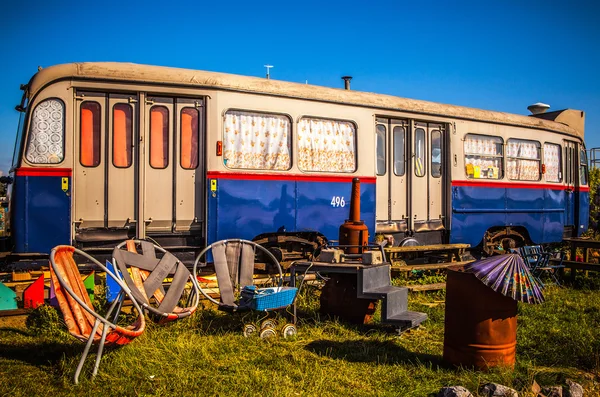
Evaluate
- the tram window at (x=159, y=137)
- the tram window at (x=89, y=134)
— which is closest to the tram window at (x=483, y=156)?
the tram window at (x=159, y=137)

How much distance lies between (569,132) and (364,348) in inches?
416

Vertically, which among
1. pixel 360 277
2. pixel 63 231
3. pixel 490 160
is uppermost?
pixel 490 160

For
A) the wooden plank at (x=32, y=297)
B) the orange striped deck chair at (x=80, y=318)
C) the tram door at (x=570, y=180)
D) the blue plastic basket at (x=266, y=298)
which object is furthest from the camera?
the tram door at (x=570, y=180)

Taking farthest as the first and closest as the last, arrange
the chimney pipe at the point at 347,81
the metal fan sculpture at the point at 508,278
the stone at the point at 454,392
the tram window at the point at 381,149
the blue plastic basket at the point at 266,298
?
the chimney pipe at the point at 347,81
the tram window at the point at 381,149
the blue plastic basket at the point at 266,298
the metal fan sculpture at the point at 508,278
the stone at the point at 454,392

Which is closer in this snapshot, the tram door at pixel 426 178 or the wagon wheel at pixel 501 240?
the tram door at pixel 426 178

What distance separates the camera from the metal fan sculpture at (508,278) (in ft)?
16.5

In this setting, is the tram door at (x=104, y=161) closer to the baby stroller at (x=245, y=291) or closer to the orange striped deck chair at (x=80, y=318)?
the baby stroller at (x=245, y=291)

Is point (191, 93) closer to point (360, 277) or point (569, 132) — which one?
point (360, 277)

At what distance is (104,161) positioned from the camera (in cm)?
821

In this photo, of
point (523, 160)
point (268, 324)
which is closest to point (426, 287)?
point (268, 324)

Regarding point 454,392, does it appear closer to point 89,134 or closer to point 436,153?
point 89,134

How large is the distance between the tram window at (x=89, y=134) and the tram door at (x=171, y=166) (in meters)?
0.65

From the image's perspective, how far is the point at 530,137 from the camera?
12992mm

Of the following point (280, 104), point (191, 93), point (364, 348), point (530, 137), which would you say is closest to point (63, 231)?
point (191, 93)
